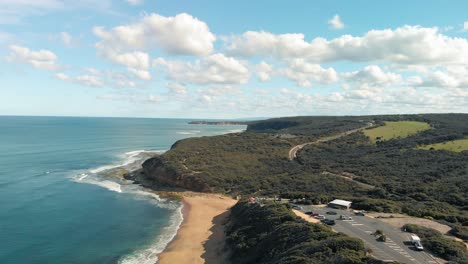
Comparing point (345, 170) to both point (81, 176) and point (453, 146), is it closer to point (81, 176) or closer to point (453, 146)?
point (453, 146)

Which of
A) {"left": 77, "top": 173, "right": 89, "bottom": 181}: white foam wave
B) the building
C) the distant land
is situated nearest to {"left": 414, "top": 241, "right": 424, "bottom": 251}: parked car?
the distant land

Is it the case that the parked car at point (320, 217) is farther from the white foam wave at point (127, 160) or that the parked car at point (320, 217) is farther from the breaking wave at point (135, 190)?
the white foam wave at point (127, 160)

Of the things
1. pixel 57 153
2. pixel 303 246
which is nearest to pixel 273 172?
pixel 303 246

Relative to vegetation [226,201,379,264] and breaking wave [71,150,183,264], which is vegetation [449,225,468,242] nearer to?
vegetation [226,201,379,264]

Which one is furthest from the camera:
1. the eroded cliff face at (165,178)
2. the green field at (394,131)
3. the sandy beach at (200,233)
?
the green field at (394,131)

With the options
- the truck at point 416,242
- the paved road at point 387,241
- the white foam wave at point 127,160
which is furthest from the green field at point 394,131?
the truck at point 416,242

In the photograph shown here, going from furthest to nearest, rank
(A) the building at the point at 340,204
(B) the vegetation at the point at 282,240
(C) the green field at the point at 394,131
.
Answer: (C) the green field at the point at 394,131 → (A) the building at the point at 340,204 → (B) the vegetation at the point at 282,240
